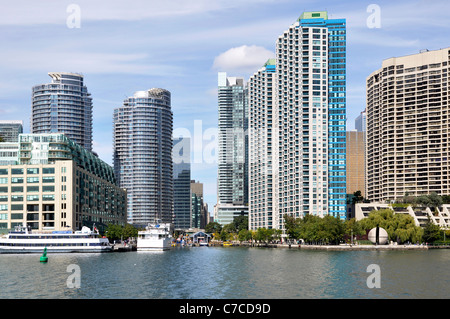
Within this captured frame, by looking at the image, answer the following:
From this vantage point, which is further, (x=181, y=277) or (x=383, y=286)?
(x=181, y=277)

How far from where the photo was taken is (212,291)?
282 ft

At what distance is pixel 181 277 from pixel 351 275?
29369mm
